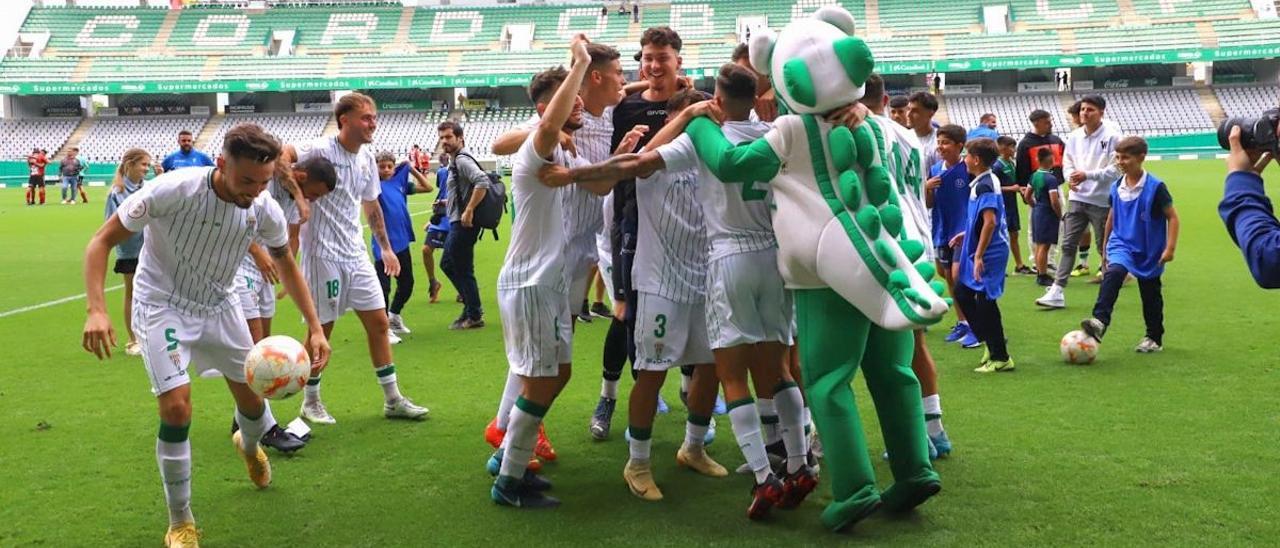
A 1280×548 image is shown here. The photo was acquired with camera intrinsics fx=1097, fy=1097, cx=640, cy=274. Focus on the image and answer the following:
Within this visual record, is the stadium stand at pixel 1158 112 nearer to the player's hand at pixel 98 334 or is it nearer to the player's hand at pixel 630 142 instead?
the player's hand at pixel 630 142

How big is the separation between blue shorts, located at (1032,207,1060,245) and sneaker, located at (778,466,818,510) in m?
8.54

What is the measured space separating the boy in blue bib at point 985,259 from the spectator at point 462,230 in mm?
4668

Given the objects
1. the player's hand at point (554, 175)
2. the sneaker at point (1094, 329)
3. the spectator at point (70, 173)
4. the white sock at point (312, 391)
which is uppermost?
the player's hand at point (554, 175)

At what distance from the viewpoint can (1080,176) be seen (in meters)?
10.9

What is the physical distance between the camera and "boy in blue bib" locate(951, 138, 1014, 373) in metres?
7.72

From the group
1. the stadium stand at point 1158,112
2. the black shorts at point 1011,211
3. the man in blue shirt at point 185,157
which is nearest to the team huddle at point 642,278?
the man in blue shirt at point 185,157

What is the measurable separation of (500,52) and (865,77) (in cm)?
5561

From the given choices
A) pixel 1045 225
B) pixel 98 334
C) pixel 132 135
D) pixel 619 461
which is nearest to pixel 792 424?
pixel 619 461

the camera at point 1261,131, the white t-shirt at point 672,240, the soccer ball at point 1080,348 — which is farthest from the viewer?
the soccer ball at point 1080,348

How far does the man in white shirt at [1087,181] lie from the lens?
10.9 metres

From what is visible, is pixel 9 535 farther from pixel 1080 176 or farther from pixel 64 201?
pixel 64 201

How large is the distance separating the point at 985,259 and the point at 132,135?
55.9m

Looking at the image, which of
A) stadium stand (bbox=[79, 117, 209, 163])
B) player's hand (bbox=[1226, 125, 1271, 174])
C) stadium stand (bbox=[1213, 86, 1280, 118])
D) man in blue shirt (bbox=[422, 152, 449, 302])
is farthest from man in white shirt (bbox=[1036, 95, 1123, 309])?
stadium stand (bbox=[79, 117, 209, 163])

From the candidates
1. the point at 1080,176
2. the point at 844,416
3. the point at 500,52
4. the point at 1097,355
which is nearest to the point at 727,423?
the point at 844,416
